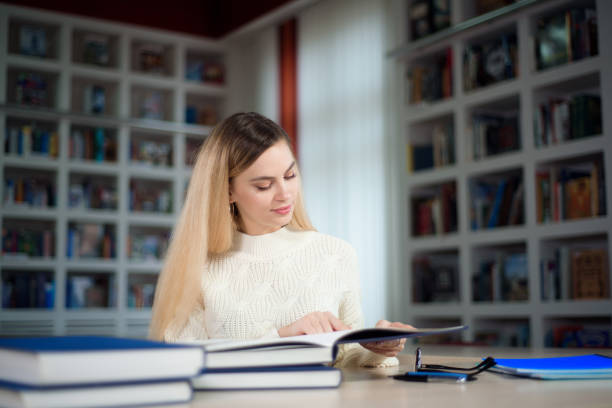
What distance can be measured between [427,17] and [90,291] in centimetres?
320

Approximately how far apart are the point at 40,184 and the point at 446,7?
317cm

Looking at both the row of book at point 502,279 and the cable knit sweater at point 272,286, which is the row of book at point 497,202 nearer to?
the row of book at point 502,279

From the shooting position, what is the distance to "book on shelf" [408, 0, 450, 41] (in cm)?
439

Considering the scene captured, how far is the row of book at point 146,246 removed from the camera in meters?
5.68

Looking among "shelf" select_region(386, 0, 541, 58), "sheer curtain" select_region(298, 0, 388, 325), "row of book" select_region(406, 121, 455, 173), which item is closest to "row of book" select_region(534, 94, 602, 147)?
"shelf" select_region(386, 0, 541, 58)

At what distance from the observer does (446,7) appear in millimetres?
4379

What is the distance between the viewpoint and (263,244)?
1.54 meters

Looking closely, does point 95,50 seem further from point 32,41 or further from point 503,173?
point 503,173

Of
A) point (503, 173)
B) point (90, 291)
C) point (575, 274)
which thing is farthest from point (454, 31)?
point (90, 291)

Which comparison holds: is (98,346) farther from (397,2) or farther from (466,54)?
(397,2)

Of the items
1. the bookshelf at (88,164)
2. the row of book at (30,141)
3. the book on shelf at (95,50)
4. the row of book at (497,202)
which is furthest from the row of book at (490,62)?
the row of book at (30,141)

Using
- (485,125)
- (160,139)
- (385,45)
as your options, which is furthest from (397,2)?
A: (160,139)

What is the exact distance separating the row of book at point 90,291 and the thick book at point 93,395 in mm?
4971

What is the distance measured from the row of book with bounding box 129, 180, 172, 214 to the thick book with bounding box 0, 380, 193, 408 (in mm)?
5154
